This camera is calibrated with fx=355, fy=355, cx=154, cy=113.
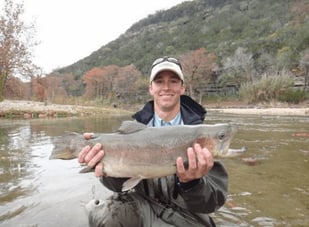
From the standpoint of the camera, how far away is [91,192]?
18.0ft

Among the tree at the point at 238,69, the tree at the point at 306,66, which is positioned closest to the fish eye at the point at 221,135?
the tree at the point at 306,66

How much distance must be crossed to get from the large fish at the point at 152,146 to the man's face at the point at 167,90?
65 cm

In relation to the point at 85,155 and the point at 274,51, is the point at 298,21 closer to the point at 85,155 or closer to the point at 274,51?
the point at 274,51

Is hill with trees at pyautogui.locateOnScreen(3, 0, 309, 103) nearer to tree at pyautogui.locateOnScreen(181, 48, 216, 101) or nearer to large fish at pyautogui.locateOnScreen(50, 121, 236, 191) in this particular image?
tree at pyautogui.locateOnScreen(181, 48, 216, 101)

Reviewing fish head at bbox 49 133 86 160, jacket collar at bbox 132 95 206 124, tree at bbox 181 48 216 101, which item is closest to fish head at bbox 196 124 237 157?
jacket collar at bbox 132 95 206 124

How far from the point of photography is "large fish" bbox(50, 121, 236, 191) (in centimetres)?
255

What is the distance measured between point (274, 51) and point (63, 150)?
65115 mm

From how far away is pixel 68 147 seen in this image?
2.80 m

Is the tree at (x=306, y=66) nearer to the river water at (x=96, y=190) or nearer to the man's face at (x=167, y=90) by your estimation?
the river water at (x=96, y=190)

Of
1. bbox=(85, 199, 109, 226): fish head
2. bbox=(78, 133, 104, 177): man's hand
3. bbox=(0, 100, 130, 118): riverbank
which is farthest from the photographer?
bbox=(0, 100, 130, 118): riverbank

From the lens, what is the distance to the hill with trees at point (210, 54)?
168 ft

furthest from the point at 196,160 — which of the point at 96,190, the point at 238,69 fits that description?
the point at 238,69

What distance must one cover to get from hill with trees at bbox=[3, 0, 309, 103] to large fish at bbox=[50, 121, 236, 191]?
109 ft

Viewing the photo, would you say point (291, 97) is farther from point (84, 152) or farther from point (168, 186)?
point (84, 152)
